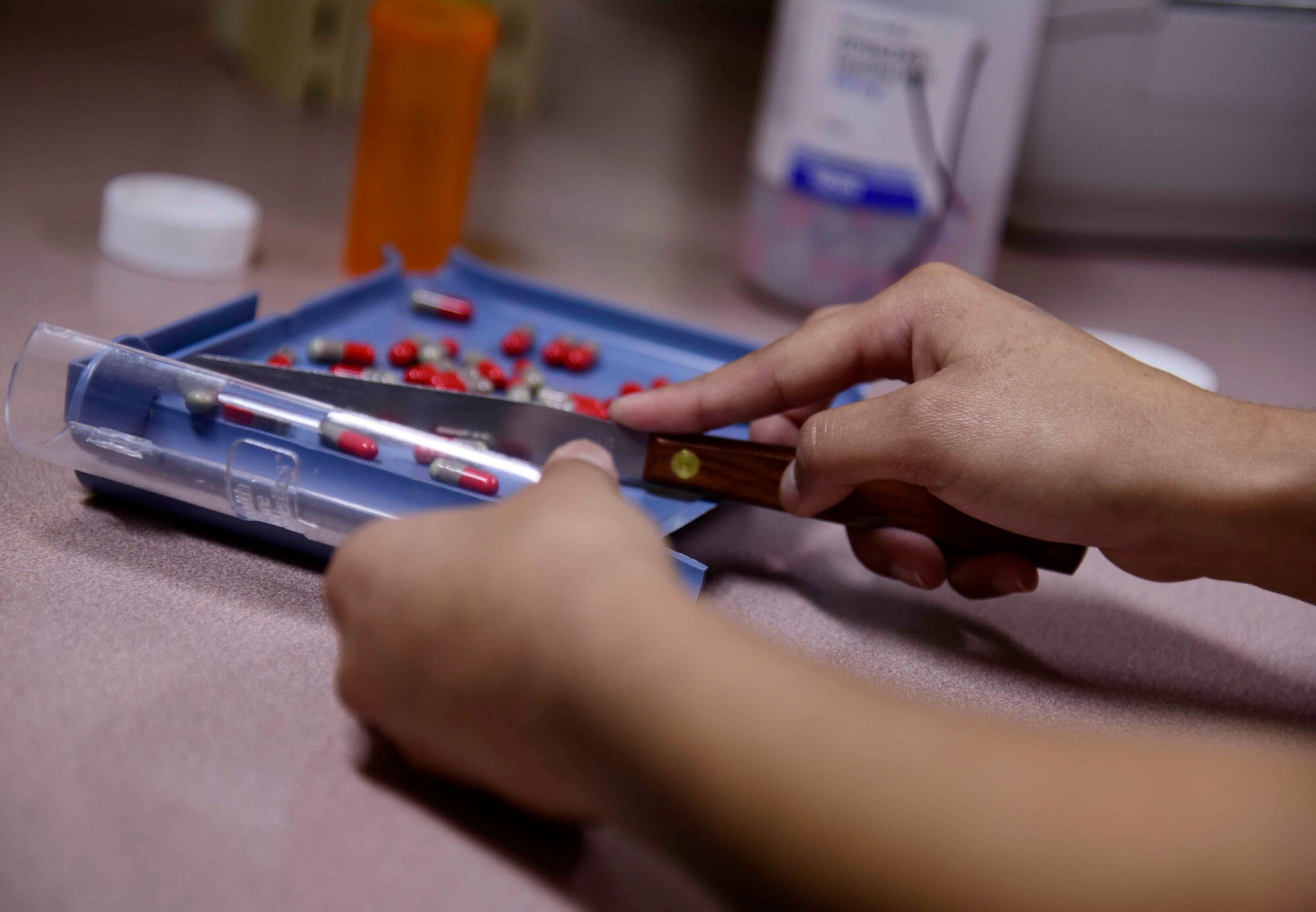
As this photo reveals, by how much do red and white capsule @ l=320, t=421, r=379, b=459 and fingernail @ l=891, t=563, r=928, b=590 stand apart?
0.28 metres

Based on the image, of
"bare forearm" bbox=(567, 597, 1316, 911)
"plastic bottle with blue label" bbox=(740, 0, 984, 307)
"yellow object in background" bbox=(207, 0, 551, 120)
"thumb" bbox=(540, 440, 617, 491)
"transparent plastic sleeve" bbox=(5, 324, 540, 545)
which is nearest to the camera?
"bare forearm" bbox=(567, 597, 1316, 911)

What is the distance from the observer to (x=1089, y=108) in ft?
3.84

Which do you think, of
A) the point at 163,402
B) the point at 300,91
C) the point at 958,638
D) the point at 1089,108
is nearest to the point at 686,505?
the point at 958,638

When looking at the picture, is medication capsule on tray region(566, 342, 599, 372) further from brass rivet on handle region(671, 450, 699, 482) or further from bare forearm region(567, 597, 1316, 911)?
bare forearm region(567, 597, 1316, 911)

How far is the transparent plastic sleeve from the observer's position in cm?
56

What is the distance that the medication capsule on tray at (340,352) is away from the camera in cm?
73

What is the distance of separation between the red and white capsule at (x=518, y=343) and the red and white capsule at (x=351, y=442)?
249mm

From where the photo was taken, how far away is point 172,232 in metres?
0.90

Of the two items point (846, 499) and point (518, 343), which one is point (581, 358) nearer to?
point (518, 343)

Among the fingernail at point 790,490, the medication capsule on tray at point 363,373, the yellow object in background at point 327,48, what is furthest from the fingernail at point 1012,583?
the yellow object in background at point 327,48

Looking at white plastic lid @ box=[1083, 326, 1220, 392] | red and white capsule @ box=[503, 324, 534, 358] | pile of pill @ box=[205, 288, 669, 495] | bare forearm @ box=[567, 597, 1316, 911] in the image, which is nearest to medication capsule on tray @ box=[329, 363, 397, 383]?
pile of pill @ box=[205, 288, 669, 495]

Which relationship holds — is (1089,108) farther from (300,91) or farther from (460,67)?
(300,91)

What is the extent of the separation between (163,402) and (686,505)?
27 cm

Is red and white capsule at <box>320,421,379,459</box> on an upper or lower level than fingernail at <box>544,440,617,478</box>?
lower
